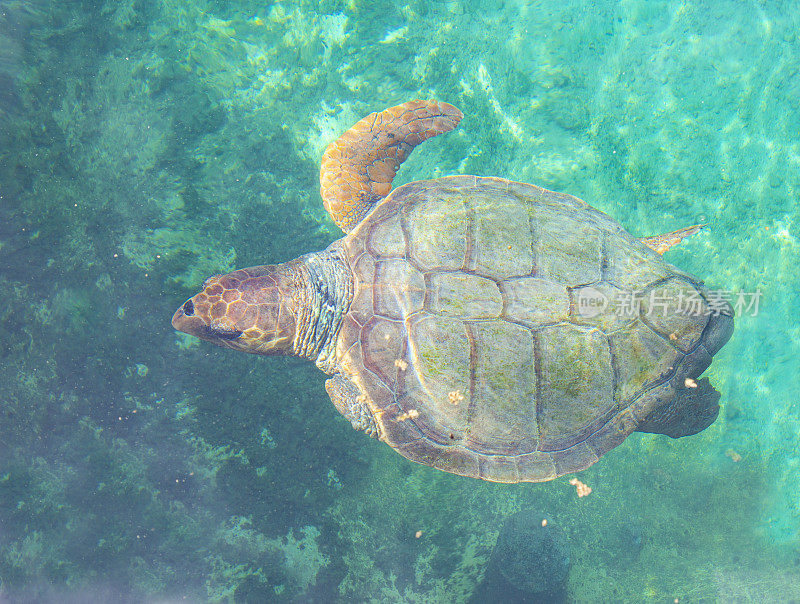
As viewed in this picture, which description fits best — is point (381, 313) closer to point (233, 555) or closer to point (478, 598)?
point (233, 555)

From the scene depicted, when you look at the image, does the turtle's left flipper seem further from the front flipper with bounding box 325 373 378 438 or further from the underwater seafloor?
the front flipper with bounding box 325 373 378 438

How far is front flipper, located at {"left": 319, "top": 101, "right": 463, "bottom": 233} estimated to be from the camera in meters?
3.59

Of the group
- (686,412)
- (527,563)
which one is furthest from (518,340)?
(527,563)

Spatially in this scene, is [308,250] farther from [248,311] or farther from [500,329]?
[500,329]

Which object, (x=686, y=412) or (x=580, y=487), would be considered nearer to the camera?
(x=686, y=412)

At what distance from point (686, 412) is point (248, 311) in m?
3.34

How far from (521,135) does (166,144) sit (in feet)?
11.5

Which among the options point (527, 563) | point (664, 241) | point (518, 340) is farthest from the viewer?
point (527, 563)

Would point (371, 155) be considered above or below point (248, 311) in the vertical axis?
A: above

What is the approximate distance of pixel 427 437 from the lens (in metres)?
2.83

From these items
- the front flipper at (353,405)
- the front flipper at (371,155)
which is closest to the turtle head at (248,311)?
the front flipper at (353,405)

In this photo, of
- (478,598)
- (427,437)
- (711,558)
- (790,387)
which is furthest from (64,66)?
(711,558)

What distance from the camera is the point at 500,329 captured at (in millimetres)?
2697

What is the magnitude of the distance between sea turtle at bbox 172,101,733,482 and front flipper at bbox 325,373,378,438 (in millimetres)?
10
